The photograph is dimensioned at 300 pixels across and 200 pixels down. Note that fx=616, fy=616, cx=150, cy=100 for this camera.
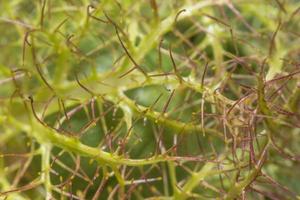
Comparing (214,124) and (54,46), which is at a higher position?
(54,46)

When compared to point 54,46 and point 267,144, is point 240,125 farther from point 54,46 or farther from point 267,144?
point 54,46

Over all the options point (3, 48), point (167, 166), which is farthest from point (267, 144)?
point (3, 48)

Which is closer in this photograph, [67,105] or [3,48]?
[67,105]

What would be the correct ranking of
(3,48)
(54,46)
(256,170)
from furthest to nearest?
(3,48), (54,46), (256,170)

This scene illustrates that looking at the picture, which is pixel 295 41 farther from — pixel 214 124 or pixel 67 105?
pixel 67 105

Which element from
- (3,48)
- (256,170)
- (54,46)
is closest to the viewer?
(256,170)

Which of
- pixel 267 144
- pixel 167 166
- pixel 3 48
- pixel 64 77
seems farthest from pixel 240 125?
pixel 3 48
